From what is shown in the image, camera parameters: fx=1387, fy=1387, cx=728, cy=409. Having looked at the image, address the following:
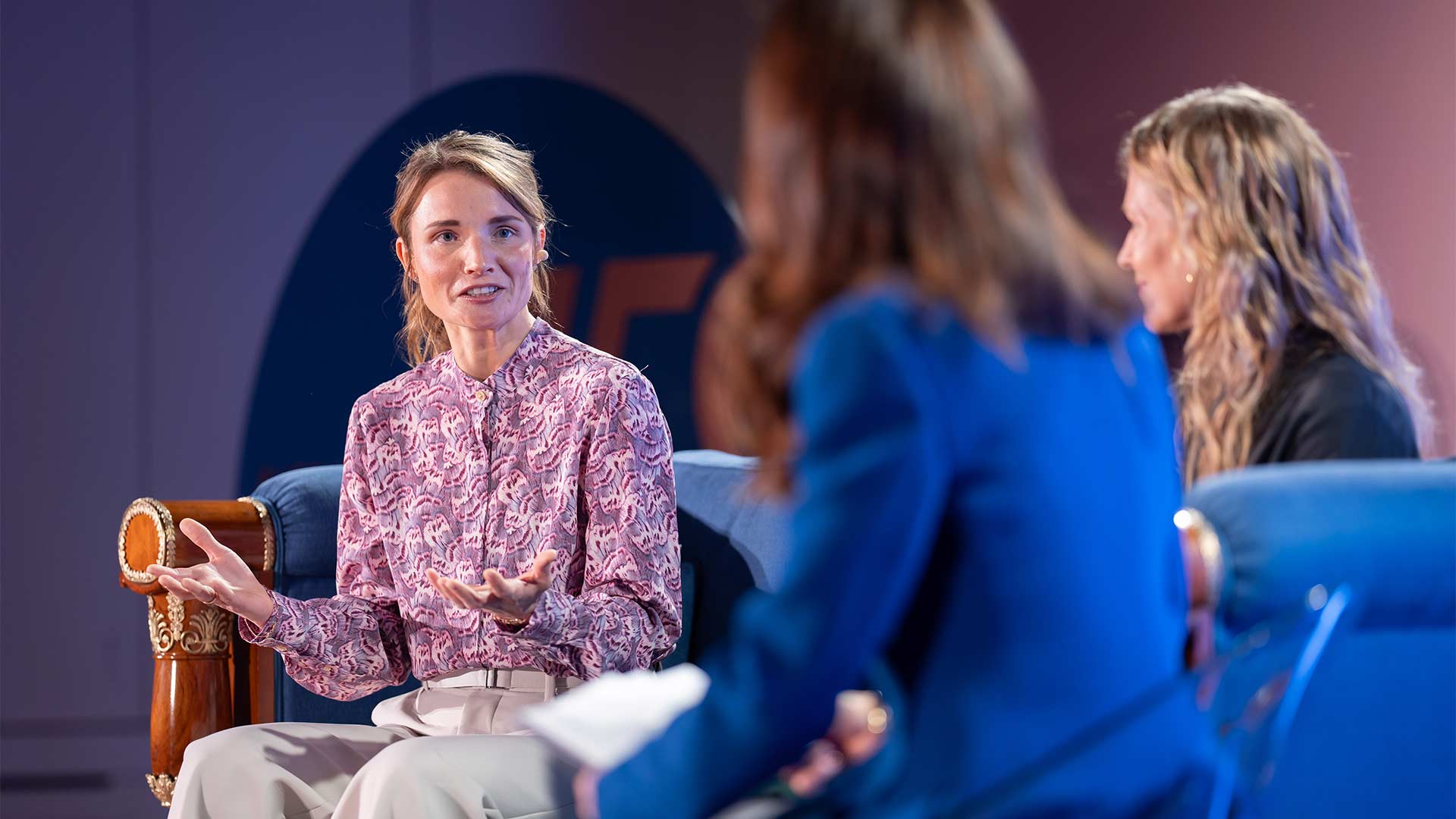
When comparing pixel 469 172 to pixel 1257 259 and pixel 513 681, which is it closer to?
pixel 513 681

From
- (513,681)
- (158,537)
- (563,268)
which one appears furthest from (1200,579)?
(563,268)

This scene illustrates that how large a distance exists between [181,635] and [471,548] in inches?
22.7

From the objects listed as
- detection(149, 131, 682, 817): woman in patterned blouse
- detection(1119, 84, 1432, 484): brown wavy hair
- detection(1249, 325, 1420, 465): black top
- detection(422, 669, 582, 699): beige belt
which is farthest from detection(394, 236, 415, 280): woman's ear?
detection(1249, 325, 1420, 465): black top

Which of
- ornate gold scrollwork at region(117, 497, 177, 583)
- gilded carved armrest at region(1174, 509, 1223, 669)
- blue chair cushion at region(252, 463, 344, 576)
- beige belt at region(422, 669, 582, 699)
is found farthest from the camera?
blue chair cushion at region(252, 463, 344, 576)

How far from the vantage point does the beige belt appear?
6.44ft

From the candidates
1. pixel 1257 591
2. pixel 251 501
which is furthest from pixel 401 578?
pixel 1257 591

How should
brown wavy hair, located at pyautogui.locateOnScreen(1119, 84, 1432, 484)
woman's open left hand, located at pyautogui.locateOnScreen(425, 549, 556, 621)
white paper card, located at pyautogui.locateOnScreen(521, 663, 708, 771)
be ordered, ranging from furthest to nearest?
brown wavy hair, located at pyautogui.locateOnScreen(1119, 84, 1432, 484), woman's open left hand, located at pyautogui.locateOnScreen(425, 549, 556, 621), white paper card, located at pyautogui.locateOnScreen(521, 663, 708, 771)

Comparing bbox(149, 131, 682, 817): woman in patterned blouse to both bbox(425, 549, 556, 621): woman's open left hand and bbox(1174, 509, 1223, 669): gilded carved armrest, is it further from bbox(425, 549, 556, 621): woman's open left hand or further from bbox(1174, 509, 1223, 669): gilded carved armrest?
bbox(1174, 509, 1223, 669): gilded carved armrest

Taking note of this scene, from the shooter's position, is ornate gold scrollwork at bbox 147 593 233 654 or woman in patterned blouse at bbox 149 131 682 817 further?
ornate gold scrollwork at bbox 147 593 233 654

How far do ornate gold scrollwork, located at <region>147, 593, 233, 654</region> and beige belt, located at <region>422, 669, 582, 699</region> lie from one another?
0.49 meters

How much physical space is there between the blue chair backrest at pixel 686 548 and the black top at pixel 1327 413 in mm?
828

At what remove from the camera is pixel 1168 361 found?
3.04 m

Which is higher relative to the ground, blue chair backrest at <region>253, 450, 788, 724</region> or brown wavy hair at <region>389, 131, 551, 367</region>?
brown wavy hair at <region>389, 131, 551, 367</region>

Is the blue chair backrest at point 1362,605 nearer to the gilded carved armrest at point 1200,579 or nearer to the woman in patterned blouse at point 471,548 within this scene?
the gilded carved armrest at point 1200,579
